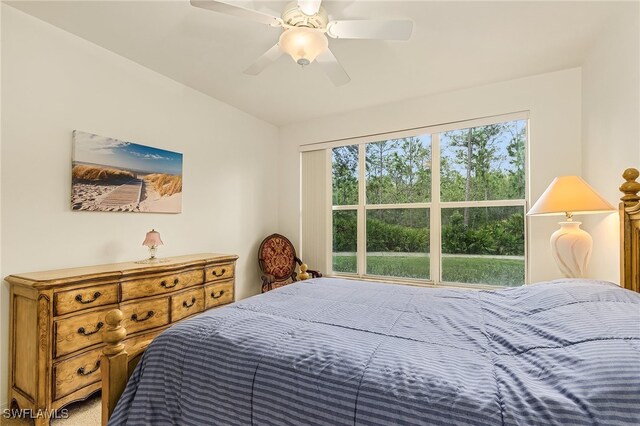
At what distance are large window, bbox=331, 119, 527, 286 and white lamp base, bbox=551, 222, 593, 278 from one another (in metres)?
0.81

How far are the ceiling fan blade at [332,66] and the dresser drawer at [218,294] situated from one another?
7.25ft

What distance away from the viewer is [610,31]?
2158 millimetres

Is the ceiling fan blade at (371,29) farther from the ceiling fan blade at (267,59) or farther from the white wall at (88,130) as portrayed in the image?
the white wall at (88,130)

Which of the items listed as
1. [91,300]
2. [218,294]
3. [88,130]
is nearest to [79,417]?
[91,300]

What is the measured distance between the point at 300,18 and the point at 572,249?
8.13ft

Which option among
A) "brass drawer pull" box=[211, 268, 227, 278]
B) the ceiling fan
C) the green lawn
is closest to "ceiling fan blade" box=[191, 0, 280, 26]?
the ceiling fan

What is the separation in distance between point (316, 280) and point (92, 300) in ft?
5.00

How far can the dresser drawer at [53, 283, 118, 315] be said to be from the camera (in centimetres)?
187

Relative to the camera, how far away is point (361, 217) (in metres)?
3.96

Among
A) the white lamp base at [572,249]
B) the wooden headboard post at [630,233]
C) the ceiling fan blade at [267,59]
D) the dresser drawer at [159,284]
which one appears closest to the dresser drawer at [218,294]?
the dresser drawer at [159,284]

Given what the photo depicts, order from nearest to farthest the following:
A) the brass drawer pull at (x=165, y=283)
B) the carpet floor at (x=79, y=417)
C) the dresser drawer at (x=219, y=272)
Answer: the carpet floor at (x=79, y=417) → the brass drawer pull at (x=165, y=283) → the dresser drawer at (x=219, y=272)

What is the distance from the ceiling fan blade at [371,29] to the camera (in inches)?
66.9

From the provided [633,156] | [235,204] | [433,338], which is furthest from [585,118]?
[235,204]

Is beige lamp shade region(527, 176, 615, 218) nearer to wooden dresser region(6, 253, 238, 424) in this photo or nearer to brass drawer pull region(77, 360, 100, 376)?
wooden dresser region(6, 253, 238, 424)
